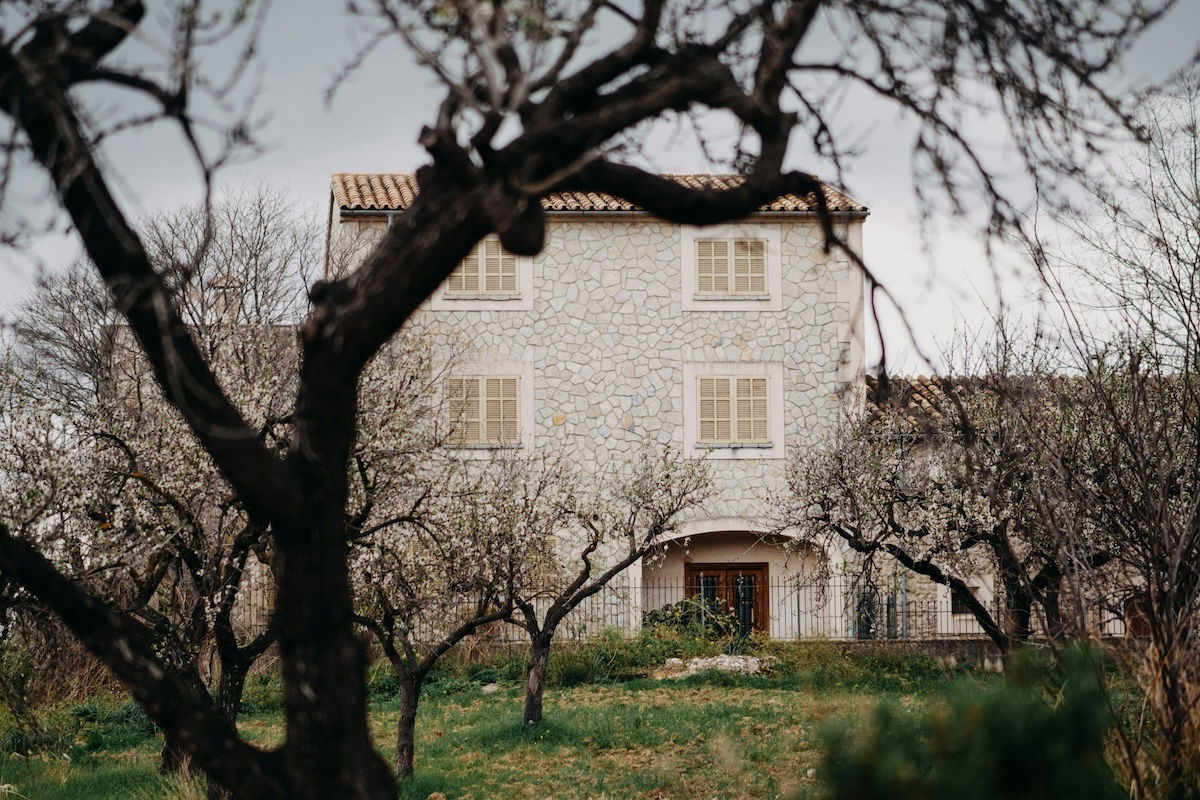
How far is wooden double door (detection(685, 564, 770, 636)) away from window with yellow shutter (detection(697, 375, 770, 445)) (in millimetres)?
2807

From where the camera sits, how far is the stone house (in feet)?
77.6

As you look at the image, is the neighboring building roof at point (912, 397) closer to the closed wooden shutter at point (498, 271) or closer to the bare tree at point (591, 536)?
the bare tree at point (591, 536)

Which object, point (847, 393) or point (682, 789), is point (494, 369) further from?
point (682, 789)

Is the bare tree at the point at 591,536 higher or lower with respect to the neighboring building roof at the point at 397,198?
lower

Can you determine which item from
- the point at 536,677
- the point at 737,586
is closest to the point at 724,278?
the point at 737,586

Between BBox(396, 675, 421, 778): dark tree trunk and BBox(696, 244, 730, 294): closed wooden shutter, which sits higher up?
BBox(696, 244, 730, 294): closed wooden shutter

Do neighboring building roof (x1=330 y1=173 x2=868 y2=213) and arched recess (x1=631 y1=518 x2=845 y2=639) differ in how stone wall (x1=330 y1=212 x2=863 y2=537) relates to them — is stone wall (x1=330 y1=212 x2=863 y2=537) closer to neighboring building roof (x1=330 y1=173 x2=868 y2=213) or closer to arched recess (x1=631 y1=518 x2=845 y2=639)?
neighboring building roof (x1=330 y1=173 x2=868 y2=213)

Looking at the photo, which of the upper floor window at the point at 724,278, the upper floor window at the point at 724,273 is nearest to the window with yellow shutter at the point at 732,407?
the upper floor window at the point at 724,278

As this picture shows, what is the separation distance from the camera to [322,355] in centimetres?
457

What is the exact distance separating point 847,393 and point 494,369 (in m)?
6.87

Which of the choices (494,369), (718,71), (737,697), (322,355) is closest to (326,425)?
(322,355)

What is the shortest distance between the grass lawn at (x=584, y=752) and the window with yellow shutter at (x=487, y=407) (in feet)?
23.9

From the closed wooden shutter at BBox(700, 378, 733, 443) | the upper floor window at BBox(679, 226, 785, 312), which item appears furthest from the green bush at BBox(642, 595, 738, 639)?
the upper floor window at BBox(679, 226, 785, 312)

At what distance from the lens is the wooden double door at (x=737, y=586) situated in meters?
24.2
